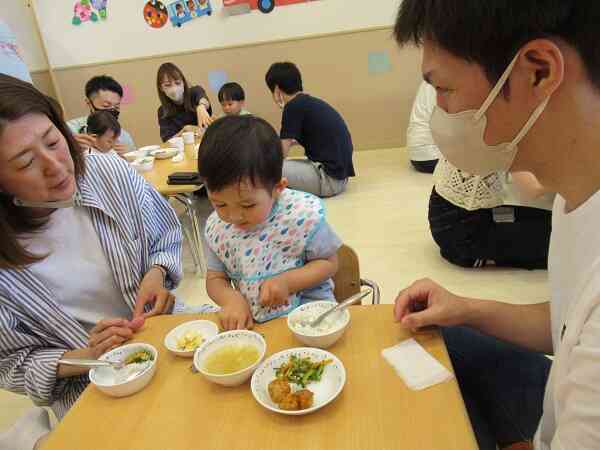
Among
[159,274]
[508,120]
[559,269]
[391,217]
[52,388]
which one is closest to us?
[508,120]

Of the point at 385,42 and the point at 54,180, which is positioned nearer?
the point at 54,180

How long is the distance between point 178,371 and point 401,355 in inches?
20.4

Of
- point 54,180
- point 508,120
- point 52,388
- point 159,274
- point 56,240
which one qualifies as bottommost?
point 52,388

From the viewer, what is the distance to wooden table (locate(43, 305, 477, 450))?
755 millimetres

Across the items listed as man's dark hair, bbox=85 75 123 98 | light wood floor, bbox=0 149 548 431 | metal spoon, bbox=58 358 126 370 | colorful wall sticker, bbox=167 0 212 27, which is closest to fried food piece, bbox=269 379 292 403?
metal spoon, bbox=58 358 126 370

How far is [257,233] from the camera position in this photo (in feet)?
4.34

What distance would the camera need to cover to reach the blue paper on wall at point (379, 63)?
4.79 meters

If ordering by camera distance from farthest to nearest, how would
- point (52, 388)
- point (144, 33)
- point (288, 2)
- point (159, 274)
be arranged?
1. point (144, 33)
2. point (288, 2)
3. point (159, 274)
4. point (52, 388)

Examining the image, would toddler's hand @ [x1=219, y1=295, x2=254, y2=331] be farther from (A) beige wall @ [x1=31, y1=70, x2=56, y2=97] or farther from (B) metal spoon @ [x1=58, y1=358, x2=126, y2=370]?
(A) beige wall @ [x1=31, y1=70, x2=56, y2=97]

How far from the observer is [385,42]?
186 inches

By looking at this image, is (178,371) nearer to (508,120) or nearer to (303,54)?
(508,120)

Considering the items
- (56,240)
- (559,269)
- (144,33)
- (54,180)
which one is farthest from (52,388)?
(144,33)

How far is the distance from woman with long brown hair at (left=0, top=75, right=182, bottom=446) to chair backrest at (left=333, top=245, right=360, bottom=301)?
584mm

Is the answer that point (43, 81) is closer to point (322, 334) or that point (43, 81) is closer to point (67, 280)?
point (67, 280)
